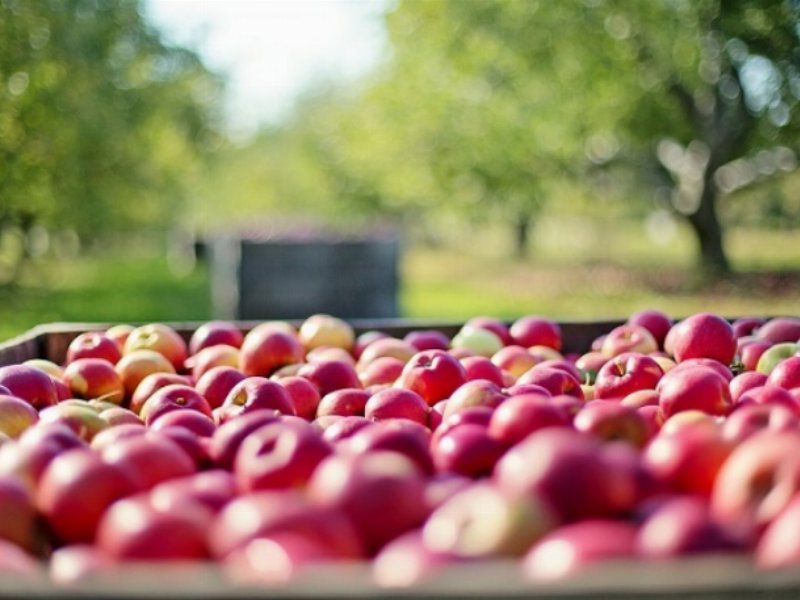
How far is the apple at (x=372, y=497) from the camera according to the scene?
1605 millimetres

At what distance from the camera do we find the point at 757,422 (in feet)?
6.58

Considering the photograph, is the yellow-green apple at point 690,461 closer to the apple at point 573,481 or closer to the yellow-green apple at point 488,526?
the apple at point 573,481

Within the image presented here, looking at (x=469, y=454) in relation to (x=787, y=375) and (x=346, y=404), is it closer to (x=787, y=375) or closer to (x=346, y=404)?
(x=346, y=404)

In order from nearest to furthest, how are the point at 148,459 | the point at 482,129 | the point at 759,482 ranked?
the point at 759,482, the point at 148,459, the point at 482,129

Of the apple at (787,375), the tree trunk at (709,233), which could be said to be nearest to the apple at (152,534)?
the apple at (787,375)

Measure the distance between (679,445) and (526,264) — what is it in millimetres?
24749

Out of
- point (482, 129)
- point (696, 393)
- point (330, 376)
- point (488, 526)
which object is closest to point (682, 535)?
point (488, 526)

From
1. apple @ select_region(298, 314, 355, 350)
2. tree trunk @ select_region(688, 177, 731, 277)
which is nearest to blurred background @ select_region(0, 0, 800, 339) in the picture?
tree trunk @ select_region(688, 177, 731, 277)

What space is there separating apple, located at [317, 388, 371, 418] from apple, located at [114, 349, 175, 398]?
2.90ft

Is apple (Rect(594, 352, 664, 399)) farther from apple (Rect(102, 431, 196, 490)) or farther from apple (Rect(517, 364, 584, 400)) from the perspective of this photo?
apple (Rect(102, 431, 196, 490))

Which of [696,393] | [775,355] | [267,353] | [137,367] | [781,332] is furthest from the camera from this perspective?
[781,332]

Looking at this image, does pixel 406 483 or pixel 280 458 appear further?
pixel 280 458

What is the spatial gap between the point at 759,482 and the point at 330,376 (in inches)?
70.2

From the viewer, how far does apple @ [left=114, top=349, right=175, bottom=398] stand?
3.48 metres
